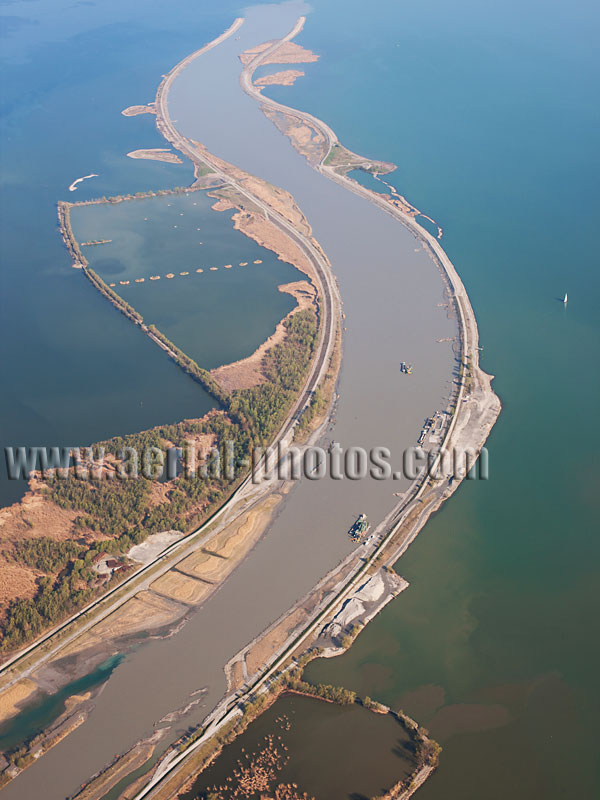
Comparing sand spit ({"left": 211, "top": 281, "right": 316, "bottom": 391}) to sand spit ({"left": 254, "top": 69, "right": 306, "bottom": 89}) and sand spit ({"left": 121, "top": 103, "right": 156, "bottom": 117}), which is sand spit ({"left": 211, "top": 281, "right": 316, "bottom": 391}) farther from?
sand spit ({"left": 254, "top": 69, "right": 306, "bottom": 89})

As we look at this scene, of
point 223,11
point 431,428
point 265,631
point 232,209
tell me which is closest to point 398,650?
point 265,631

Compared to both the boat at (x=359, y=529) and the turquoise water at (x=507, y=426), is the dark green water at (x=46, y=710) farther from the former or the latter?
the boat at (x=359, y=529)

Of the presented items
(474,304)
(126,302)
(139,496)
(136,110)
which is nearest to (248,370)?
(139,496)

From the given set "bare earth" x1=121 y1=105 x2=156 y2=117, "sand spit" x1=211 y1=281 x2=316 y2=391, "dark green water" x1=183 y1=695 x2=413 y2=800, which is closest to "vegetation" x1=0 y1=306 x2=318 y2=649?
"sand spit" x1=211 y1=281 x2=316 y2=391

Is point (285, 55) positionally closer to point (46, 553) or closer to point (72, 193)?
point (72, 193)

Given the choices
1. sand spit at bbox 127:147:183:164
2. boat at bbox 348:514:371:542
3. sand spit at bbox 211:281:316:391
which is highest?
sand spit at bbox 127:147:183:164

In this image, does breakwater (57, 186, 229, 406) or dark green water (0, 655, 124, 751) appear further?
breakwater (57, 186, 229, 406)

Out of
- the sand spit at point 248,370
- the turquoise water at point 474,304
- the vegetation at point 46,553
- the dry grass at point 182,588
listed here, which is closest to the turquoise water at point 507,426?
the turquoise water at point 474,304
